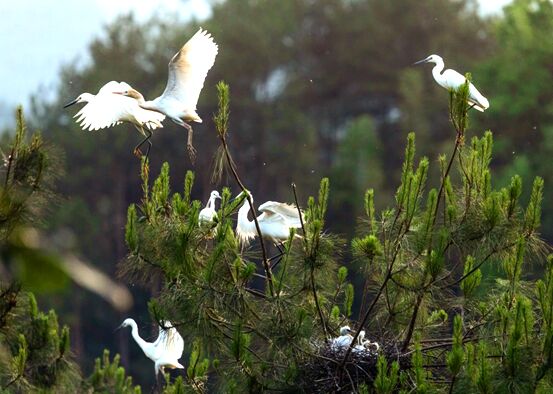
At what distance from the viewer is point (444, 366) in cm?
479

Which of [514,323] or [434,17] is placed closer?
[514,323]

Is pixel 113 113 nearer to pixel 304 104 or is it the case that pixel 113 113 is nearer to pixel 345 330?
pixel 345 330

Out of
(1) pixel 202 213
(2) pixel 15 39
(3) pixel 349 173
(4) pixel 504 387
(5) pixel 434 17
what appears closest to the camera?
(4) pixel 504 387

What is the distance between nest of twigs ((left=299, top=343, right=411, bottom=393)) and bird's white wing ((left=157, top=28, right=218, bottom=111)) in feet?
7.44

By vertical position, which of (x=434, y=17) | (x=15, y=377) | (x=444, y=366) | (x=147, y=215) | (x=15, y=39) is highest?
(x=147, y=215)

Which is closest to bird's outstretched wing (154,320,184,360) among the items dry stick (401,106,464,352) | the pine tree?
the pine tree

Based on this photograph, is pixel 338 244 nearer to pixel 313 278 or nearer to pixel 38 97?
pixel 313 278

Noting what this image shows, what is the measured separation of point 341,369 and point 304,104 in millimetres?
23230

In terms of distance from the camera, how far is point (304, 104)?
27922 mm

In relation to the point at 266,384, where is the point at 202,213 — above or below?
above

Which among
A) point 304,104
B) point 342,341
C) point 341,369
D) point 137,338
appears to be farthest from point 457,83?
point 304,104

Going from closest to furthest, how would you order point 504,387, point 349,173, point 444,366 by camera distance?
point 504,387
point 444,366
point 349,173

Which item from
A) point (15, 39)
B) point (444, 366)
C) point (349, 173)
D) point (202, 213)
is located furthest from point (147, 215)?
point (15, 39)

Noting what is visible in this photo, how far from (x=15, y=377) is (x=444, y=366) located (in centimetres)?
172
